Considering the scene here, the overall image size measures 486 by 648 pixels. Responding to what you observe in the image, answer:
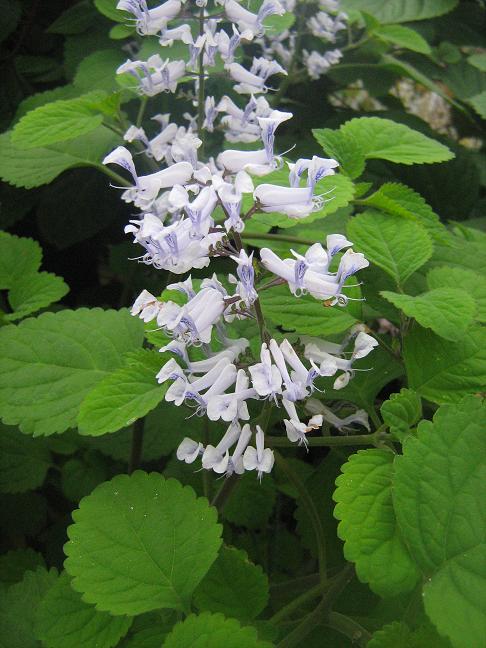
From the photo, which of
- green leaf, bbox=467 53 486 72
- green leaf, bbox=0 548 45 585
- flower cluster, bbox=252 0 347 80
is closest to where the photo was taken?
green leaf, bbox=0 548 45 585

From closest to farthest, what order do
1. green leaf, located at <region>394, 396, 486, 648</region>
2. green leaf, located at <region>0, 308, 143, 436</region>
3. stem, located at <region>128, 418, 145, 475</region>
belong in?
1. green leaf, located at <region>394, 396, 486, 648</region>
2. green leaf, located at <region>0, 308, 143, 436</region>
3. stem, located at <region>128, 418, 145, 475</region>

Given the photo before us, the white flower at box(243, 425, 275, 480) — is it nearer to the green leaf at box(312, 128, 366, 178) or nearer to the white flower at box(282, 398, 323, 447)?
the white flower at box(282, 398, 323, 447)

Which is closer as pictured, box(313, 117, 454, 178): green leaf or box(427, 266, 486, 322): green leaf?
box(427, 266, 486, 322): green leaf

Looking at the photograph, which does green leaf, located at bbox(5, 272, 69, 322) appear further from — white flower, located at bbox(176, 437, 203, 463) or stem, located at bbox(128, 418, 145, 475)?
white flower, located at bbox(176, 437, 203, 463)

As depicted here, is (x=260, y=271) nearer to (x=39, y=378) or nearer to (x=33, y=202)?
(x=39, y=378)

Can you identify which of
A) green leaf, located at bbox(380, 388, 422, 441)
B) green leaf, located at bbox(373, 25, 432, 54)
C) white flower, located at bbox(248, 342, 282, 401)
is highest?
green leaf, located at bbox(373, 25, 432, 54)

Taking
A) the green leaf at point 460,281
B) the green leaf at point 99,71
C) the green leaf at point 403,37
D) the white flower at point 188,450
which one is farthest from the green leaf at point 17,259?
the green leaf at point 403,37

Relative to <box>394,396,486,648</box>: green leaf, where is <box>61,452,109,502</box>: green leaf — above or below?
below

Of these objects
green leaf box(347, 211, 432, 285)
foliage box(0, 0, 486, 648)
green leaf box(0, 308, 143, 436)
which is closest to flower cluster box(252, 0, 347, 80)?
foliage box(0, 0, 486, 648)

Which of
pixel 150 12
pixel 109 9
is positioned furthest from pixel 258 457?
pixel 109 9
